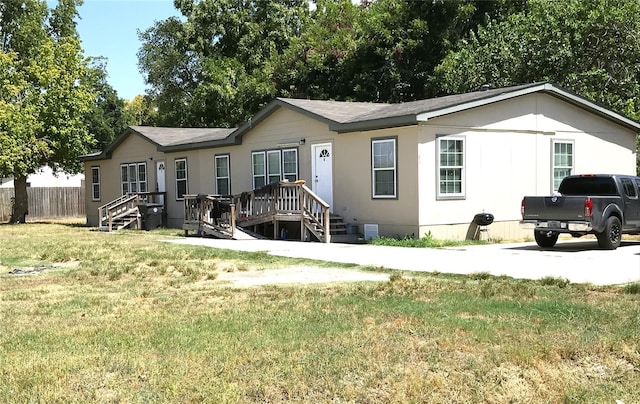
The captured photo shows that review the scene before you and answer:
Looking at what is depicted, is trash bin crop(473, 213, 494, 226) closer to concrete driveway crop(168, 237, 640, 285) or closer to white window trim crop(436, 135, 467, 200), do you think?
white window trim crop(436, 135, 467, 200)

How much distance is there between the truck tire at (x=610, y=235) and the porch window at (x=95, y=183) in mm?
23776

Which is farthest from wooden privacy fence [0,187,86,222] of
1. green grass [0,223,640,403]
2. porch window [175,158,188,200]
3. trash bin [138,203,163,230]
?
green grass [0,223,640,403]

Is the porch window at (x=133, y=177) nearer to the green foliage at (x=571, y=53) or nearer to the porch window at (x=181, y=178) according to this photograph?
the porch window at (x=181, y=178)

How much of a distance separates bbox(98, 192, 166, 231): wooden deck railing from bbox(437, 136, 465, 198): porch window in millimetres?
12687

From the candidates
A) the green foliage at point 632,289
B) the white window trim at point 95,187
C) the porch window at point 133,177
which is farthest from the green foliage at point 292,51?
the green foliage at point 632,289

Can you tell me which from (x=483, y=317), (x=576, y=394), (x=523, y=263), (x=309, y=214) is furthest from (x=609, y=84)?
(x=576, y=394)

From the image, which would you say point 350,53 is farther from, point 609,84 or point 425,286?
point 425,286

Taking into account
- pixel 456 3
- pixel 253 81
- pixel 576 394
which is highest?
pixel 456 3

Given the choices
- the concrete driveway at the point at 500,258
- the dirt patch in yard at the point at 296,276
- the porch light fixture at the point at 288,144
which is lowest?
the concrete driveway at the point at 500,258

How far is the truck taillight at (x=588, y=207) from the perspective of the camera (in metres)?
14.8

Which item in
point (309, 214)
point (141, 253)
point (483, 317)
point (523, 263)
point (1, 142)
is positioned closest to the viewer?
point (483, 317)

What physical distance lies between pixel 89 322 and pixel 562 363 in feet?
15.4

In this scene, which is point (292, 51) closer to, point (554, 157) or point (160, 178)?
point (160, 178)

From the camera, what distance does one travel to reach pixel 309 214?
1908cm
